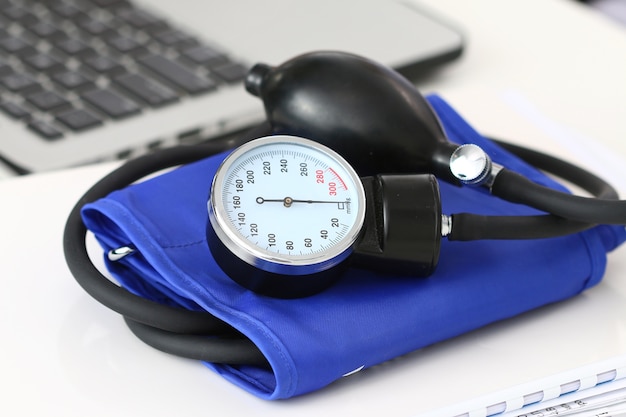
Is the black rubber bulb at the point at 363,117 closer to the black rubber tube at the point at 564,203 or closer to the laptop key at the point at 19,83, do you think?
the black rubber tube at the point at 564,203

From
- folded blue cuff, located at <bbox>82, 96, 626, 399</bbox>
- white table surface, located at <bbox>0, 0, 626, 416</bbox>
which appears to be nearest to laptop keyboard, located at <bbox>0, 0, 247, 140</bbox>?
white table surface, located at <bbox>0, 0, 626, 416</bbox>

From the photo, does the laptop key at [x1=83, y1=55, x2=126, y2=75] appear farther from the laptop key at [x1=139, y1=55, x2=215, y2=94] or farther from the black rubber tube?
the black rubber tube

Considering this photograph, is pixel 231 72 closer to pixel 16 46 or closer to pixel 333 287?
pixel 16 46

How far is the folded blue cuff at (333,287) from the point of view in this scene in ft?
2.10

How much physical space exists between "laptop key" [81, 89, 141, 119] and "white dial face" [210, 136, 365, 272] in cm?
30

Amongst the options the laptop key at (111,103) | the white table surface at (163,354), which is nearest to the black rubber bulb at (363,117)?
the white table surface at (163,354)

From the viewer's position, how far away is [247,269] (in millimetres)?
661

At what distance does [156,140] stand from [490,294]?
1.29 ft

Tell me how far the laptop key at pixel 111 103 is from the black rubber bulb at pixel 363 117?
0.82 ft

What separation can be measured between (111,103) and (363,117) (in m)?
0.34

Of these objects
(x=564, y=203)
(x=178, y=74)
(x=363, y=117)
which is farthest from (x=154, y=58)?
(x=564, y=203)

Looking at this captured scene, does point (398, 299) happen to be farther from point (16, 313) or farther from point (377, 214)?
point (16, 313)

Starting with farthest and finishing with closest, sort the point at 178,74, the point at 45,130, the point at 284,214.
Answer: the point at 178,74
the point at 45,130
the point at 284,214

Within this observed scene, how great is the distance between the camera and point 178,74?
3.40 ft
